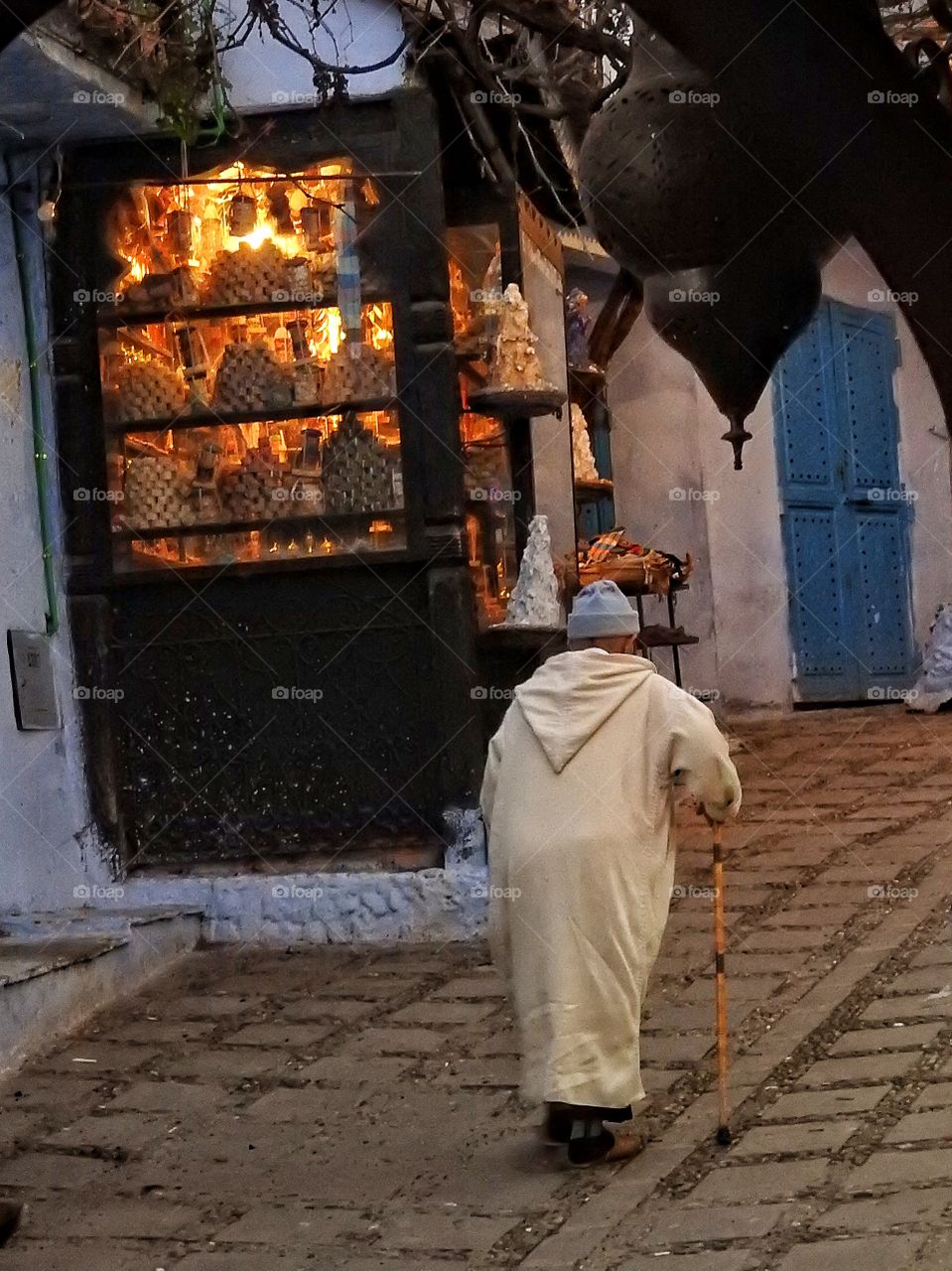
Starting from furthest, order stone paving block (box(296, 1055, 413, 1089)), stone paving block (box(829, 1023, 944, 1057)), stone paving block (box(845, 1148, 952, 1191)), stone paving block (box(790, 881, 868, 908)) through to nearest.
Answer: stone paving block (box(790, 881, 868, 908)) < stone paving block (box(296, 1055, 413, 1089)) < stone paving block (box(829, 1023, 944, 1057)) < stone paving block (box(845, 1148, 952, 1191))

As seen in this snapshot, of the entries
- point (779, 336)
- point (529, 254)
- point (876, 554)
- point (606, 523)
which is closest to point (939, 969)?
point (529, 254)

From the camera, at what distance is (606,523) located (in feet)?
42.9

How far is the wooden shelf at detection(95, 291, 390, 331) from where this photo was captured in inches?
330

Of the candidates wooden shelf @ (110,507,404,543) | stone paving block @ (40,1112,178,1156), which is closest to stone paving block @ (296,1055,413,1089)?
stone paving block @ (40,1112,178,1156)

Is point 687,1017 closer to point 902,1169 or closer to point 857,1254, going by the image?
point 902,1169

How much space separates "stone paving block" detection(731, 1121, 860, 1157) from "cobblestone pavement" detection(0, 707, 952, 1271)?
0.4 inches

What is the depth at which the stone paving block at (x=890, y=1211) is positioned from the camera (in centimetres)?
428

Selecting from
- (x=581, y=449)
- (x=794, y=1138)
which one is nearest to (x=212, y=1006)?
(x=794, y=1138)

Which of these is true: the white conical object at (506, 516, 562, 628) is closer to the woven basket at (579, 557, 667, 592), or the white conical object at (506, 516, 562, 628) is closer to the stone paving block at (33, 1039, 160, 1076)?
the woven basket at (579, 557, 667, 592)

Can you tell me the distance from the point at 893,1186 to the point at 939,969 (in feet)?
7.26

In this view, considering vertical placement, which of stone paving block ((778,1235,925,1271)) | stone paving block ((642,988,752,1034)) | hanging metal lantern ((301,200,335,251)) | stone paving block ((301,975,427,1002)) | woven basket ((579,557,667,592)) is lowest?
stone paving block ((301,975,427,1002))

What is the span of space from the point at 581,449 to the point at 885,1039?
5.66m

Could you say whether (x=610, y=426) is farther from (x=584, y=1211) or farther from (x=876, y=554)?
(x=584, y=1211)

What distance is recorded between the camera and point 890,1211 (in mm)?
4359
